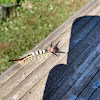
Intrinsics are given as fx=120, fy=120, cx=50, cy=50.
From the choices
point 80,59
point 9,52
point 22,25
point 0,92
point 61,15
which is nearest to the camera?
point 0,92

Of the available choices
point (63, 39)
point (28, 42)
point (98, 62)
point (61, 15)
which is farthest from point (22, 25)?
point (98, 62)

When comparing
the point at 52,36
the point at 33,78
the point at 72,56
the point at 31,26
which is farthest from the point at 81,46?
the point at 31,26

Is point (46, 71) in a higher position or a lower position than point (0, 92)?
higher

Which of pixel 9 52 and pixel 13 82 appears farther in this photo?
pixel 9 52

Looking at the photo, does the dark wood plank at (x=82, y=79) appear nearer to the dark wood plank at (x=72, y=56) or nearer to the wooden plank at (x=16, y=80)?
the dark wood plank at (x=72, y=56)

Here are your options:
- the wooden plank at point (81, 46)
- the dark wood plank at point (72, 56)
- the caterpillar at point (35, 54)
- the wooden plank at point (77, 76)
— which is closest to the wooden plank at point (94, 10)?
the wooden plank at point (81, 46)

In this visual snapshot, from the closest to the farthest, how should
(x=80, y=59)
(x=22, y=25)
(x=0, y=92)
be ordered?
(x=0, y=92) < (x=80, y=59) < (x=22, y=25)

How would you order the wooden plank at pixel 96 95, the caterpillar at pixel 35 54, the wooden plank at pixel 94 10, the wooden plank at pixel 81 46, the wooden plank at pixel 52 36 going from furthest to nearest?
the wooden plank at pixel 94 10 < the wooden plank at pixel 81 46 < the caterpillar at pixel 35 54 < the wooden plank at pixel 52 36 < the wooden plank at pixel 96 95

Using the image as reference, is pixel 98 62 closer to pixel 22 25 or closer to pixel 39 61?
pixel 39 61
